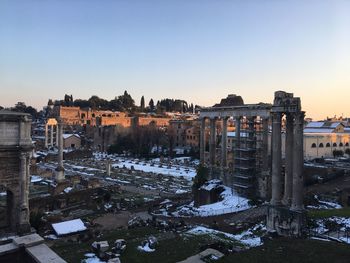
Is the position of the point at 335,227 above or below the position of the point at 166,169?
above

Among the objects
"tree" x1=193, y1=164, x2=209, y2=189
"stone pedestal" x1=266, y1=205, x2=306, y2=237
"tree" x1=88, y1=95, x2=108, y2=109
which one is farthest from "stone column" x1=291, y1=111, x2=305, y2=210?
"tree" x1=88, y1=95, x2=108, y2=109

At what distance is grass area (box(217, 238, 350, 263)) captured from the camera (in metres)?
11.7

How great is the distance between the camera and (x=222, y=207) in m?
26.3

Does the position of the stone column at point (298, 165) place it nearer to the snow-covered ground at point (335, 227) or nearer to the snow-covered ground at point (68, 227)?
the snow-covered ground at point (335, 227)

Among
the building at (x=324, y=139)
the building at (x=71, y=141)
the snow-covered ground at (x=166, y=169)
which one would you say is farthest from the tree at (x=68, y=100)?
the building at (x=324, y=139)

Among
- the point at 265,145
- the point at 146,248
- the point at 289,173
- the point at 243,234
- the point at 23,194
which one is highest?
the point at 265,145

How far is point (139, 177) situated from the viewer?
45750 millimetres

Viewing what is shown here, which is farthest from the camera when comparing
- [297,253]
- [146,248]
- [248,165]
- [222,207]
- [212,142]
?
[212,142]

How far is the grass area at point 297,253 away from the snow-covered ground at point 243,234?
8.14 ft

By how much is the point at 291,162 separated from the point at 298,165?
832 mm

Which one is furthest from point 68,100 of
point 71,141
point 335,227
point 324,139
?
point 335,227

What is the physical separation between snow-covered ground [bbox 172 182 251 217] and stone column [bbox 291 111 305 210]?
929cm

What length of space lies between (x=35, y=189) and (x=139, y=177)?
14.3 m

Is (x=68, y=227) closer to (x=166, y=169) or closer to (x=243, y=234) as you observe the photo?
(x=243, y=234)
